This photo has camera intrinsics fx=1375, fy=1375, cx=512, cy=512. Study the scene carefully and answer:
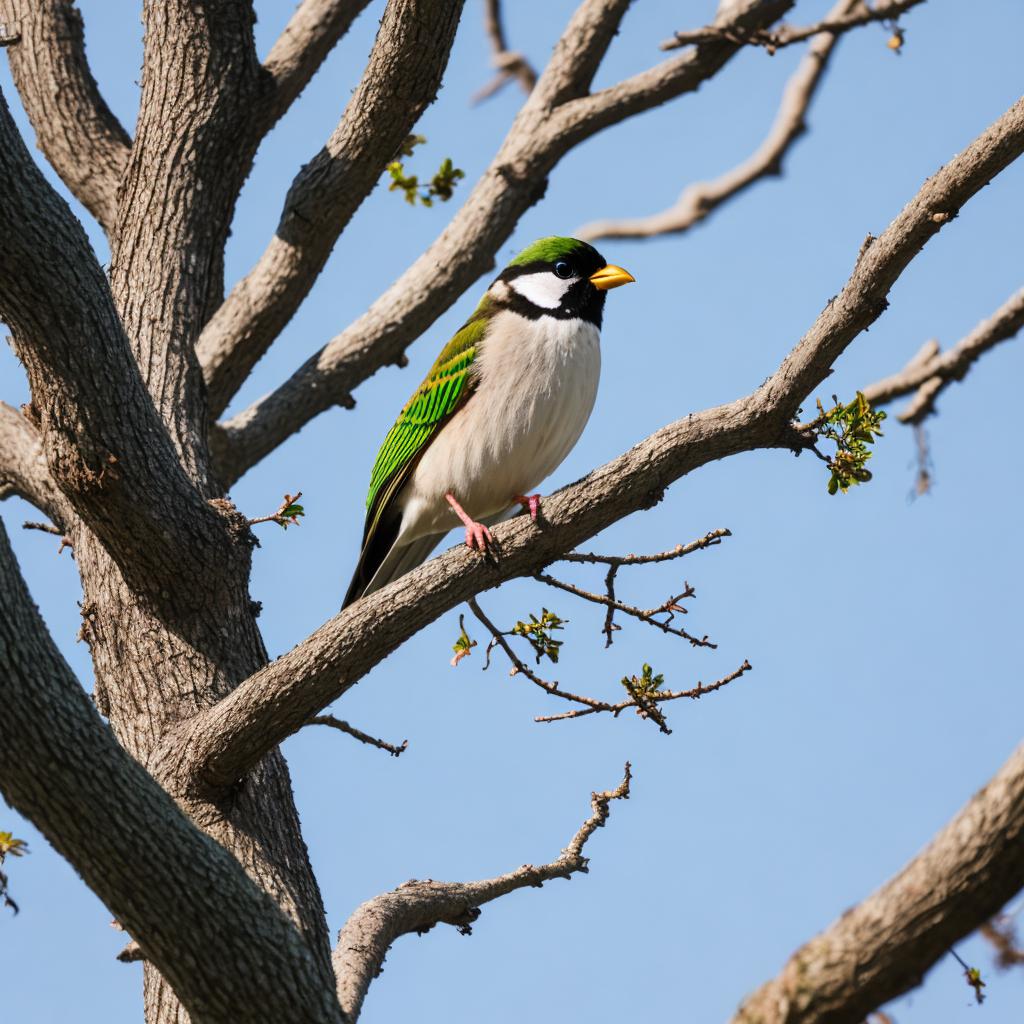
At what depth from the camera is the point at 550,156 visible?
7.23 metres

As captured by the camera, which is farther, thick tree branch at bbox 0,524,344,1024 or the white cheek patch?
the white cheek patch

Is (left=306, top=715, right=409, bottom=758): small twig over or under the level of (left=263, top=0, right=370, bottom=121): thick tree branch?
under

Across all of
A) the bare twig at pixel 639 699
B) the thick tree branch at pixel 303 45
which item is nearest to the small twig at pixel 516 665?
the bare twig at pixel 639 699

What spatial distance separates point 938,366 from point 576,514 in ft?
12.8

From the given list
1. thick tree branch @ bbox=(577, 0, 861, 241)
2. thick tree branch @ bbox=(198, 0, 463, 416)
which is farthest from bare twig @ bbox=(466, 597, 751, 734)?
thick tree branch @ bbox=(577, 0, 861, 241)

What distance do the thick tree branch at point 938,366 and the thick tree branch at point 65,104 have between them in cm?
435

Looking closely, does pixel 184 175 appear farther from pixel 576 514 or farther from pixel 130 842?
pixel 130 842

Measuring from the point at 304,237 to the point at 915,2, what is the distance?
3.72 meters

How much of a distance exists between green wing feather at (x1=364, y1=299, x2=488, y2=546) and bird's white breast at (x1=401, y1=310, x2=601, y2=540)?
Answer: 0.20 feet

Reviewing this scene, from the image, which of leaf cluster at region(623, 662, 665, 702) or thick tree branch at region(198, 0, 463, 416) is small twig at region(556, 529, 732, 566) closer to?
leaf cluster at region(623, 662, 665, 702)

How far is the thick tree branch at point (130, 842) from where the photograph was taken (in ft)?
11.6

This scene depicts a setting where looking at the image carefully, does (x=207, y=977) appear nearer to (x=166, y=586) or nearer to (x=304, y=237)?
(x=166, y=586)

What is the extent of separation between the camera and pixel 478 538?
466 centimetres

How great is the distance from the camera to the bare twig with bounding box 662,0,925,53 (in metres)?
7.26
